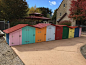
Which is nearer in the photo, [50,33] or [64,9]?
[50,33]

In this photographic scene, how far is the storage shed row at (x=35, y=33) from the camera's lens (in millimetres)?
6919

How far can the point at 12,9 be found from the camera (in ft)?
61.5

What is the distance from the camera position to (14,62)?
13.5ft

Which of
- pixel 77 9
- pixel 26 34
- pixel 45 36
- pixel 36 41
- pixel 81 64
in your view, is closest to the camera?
pixel 81 64

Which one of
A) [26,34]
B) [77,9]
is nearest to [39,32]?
[26,34]

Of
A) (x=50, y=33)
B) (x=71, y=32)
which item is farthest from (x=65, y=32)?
(x=50, y=33)

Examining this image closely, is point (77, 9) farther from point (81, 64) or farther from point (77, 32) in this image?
point (81, 64)

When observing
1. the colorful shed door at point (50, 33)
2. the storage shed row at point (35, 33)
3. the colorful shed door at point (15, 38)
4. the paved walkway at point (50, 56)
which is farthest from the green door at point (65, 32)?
the colorful shed door at point (15, 38)

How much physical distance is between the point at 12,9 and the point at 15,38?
13.9 m

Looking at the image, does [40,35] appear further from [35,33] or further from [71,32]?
[71,32]

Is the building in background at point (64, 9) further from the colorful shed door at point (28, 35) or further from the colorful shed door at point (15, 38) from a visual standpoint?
the colorful shed door at point (15, 38)

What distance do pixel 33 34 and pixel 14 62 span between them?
401 cm

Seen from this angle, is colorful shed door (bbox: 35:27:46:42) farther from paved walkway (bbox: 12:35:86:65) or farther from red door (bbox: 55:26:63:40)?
paved walkway (bbox: 12:35:86:65)

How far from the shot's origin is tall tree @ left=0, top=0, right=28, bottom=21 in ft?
59.6
